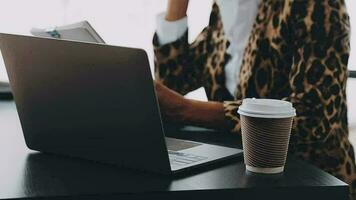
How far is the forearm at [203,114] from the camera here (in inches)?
54.2

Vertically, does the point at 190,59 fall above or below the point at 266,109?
below

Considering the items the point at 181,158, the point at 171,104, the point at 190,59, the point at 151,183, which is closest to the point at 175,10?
the point at 190,59

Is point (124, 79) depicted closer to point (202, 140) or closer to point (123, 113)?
point (123, 113)

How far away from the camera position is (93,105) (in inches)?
39.3

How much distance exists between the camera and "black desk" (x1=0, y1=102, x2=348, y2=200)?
880 millimetres

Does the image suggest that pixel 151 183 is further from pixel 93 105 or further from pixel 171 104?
pixel 171 104

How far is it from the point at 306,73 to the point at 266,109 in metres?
0.43

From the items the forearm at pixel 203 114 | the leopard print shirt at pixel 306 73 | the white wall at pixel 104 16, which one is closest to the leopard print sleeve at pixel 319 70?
the leopard print shirt at pixel 306 73

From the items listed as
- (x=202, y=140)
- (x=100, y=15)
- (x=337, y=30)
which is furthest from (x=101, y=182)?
(x=100, y=15)

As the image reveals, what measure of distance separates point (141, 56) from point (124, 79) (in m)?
0.06

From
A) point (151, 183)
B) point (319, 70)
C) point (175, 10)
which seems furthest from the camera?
point (175, 10)

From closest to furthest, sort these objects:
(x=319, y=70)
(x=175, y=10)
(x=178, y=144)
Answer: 1. (x=178, y=144)
2. (x=319, y=70)
3. (x=175, y=10)

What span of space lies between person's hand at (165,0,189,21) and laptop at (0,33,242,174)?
2.18ft

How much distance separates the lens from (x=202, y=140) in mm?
1256
